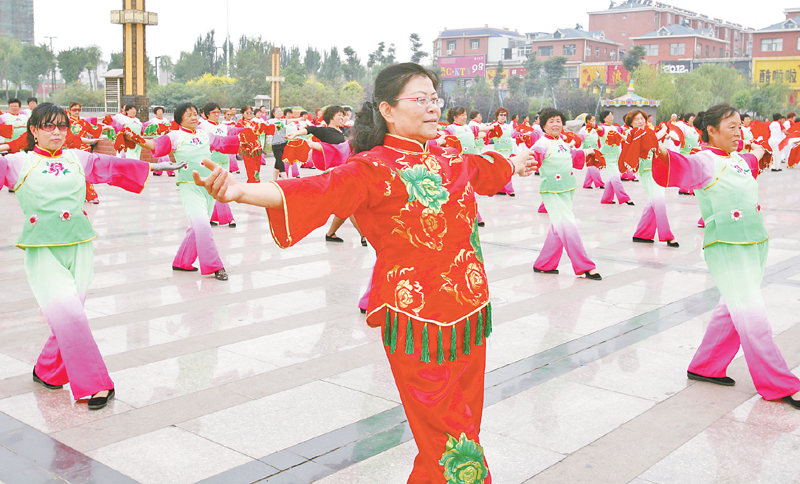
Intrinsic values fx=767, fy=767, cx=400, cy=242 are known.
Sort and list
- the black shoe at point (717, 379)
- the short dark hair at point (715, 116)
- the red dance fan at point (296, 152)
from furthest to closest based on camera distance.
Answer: the red dance fan at point (296, 152)
the black shoe at point (717, 379)
the short dark hair at point (715, 116)

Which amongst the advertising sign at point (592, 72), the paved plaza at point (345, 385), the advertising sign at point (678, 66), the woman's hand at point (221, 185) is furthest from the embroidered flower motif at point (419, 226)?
the advertising sign at point (592, 72)

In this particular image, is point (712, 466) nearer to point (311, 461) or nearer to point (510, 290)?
point (311, 461)

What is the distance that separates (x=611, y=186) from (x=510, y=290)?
7.46 metres

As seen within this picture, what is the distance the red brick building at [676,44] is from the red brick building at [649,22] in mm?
2556

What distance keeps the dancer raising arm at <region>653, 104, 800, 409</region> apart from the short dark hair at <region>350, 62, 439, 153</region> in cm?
196

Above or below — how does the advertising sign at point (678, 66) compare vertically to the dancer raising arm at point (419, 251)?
above

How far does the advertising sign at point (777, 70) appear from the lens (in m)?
67.0

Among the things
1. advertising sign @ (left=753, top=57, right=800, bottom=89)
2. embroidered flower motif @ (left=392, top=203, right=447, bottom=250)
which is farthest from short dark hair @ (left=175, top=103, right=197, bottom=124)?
advertising sign @ (left=753, top=57, right=800, bottom=89)

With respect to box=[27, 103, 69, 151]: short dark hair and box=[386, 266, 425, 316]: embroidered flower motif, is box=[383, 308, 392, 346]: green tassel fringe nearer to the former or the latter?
box=[386, 266, 425, 316]: embroidered flower motif

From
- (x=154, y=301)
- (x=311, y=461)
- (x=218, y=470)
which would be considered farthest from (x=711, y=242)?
(x=154, y=301)

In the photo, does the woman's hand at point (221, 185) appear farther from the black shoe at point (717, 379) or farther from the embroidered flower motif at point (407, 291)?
the black shoe at point (717, 379)

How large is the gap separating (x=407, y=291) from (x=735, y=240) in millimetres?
2519

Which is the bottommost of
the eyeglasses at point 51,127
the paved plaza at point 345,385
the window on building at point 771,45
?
the paved plaza at point 345,385

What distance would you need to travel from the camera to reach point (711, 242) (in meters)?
4.41
